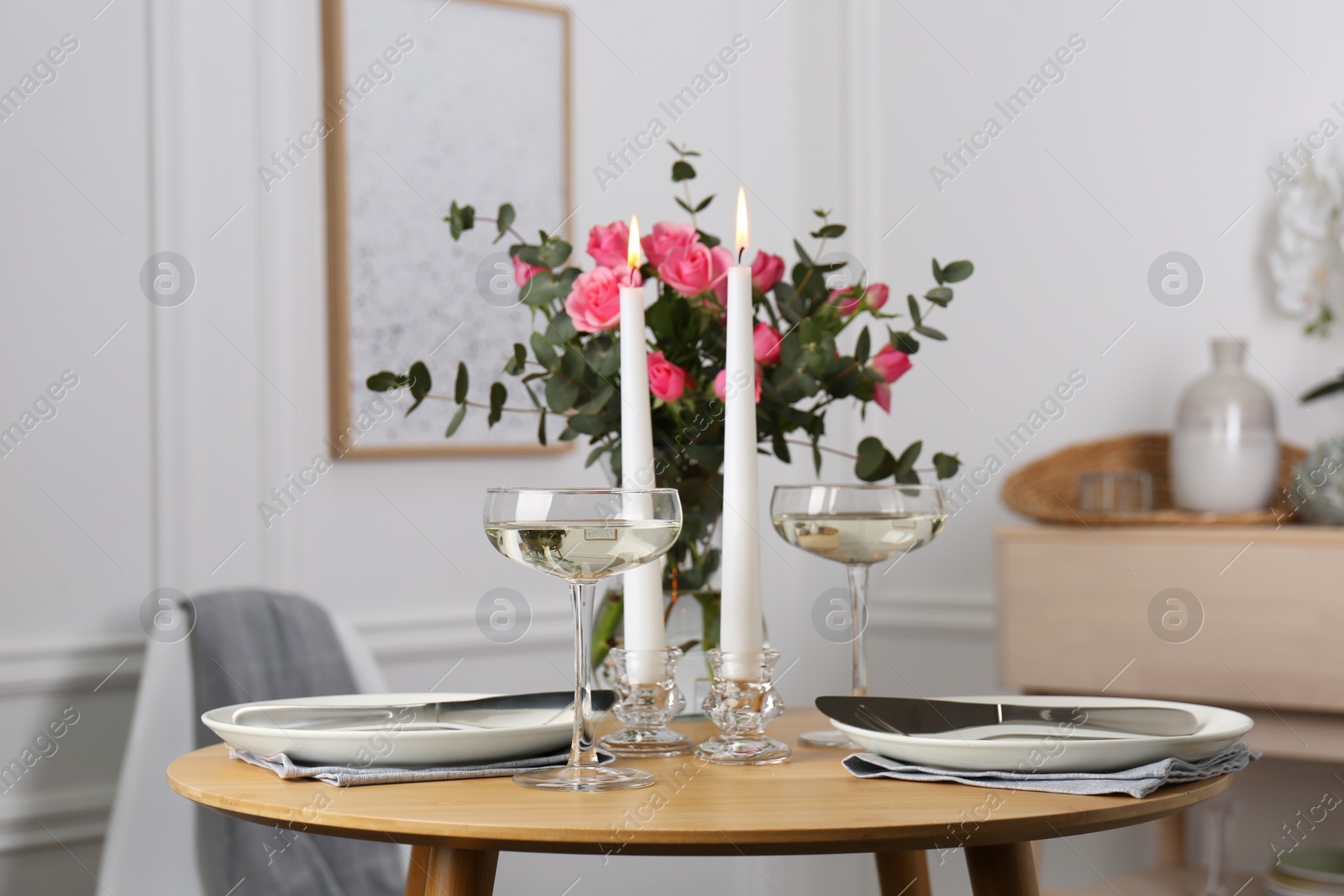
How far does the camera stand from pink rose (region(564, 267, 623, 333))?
128cm

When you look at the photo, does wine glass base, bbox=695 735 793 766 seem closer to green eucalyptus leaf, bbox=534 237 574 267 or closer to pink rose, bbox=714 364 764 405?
pink rose, bbox=714 364 764 405

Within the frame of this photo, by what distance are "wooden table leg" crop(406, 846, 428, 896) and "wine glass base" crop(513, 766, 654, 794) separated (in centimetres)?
30

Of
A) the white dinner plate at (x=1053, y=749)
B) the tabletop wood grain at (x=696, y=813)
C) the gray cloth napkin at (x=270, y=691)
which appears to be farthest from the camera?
the gray cloth napkin at (x=270, y=691)

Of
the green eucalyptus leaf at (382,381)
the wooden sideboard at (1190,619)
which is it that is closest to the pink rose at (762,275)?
the green eucalyptus leaf at (382,381)

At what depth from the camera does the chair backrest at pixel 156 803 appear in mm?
1942

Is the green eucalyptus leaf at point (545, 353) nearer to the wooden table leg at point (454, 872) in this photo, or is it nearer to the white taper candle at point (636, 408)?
the white taper candle at point (636, 408)

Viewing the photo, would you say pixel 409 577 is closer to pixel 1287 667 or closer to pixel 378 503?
pixel 378 503

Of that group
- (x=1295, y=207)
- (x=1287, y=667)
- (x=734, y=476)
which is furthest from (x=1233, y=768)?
(x=1295, y=207)

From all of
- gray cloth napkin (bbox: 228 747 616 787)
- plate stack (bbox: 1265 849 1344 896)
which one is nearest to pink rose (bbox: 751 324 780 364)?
gray cloth napkin (bbox: 228 747 616 787)

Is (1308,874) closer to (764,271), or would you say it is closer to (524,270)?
(764,271)

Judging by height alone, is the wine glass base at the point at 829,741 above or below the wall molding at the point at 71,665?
above

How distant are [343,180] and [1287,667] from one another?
1.92m

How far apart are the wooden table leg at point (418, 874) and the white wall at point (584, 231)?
1.17m

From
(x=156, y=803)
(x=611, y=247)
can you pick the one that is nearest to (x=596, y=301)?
(x=611, y=247)
